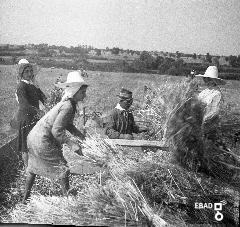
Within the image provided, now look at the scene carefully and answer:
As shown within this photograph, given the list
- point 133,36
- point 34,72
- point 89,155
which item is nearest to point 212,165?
point 89,155

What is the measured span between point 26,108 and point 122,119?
1.28 meters

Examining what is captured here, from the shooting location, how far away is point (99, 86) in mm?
5129

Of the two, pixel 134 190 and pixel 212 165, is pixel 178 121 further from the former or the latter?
pixel 134 190

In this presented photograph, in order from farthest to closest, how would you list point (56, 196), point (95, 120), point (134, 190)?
point (95, 120) < point (56, 196) < point (134, 190)

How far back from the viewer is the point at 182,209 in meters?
4.62

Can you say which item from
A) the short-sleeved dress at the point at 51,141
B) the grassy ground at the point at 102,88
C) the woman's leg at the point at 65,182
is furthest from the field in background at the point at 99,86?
the woman's leg at the point at 65,182

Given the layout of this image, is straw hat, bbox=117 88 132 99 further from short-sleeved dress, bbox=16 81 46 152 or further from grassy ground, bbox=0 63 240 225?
short-sleeved dress, bbox=16 81 46 152

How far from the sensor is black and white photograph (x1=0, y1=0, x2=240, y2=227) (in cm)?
455

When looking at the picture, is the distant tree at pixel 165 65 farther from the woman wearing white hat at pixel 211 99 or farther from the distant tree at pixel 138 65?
the woman wearing white hat at pixel 211 99

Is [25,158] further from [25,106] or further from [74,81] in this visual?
[74,81]

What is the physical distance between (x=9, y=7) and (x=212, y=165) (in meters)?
3.31

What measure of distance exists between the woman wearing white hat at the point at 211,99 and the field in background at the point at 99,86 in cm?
14

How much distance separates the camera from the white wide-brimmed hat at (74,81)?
4.75 m

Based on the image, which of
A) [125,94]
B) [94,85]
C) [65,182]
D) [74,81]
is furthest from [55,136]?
Result: [125,94]
